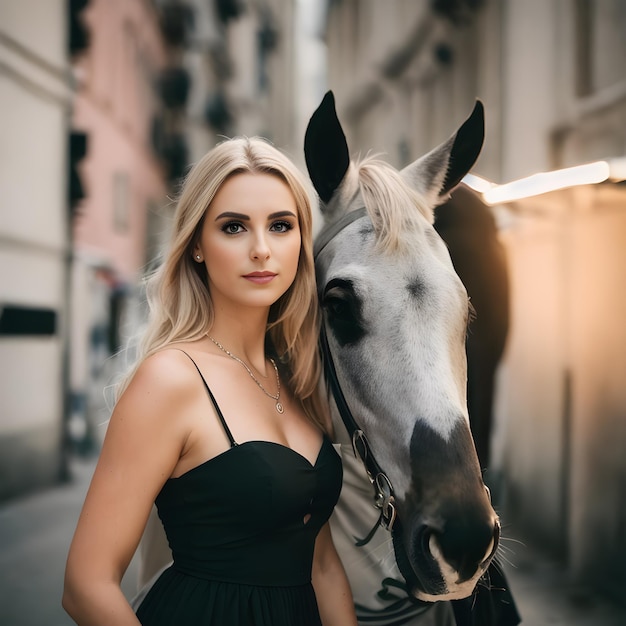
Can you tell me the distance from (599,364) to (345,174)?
4.77 feet

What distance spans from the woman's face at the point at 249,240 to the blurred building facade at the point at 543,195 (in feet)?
4.32

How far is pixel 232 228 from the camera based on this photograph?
3.33 feet

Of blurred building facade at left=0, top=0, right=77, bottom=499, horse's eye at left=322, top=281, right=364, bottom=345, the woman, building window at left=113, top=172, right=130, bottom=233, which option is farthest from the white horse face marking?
building window at left=113, top=172, right=130, bottom=233

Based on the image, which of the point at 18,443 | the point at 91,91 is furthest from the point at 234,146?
the point at 91,91

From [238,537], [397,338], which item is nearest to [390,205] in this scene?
Answer: [397,338]

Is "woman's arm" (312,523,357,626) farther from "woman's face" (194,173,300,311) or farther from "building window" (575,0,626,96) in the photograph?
"building window" (575,0,626,96)

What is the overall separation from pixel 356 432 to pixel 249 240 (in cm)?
44

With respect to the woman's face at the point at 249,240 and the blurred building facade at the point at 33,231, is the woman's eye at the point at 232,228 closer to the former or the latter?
the woman's face at the point at 249,240

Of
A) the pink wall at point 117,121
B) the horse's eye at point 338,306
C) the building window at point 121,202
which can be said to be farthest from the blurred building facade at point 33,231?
the horse's eye at point 338,306

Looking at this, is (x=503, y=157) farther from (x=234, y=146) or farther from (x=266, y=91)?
(x=234, y=146)

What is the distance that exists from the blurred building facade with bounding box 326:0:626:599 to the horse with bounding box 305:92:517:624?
3.48 feet

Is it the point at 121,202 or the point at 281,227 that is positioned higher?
the point at 121,202

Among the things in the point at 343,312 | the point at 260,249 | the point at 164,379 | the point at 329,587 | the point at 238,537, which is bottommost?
the point at 329,587

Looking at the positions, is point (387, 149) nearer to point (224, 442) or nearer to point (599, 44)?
point (599, 44)
